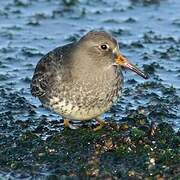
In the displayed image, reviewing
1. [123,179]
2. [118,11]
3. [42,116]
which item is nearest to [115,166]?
[123,179]

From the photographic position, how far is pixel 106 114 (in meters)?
11.3

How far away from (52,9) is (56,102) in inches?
241

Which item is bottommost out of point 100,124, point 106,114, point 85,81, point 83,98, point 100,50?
point 106,114

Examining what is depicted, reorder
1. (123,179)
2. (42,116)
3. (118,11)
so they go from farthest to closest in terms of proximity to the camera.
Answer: (118,11)
(42,116)
(123,179)

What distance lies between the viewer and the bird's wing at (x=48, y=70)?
1033cm

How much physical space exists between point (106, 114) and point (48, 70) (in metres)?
1.31

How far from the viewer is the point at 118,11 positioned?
15.8m

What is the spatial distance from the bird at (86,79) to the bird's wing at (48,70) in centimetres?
2

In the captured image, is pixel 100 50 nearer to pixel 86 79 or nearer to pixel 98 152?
pixel 86 79

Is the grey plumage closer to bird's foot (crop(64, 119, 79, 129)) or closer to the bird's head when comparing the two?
the bird's head

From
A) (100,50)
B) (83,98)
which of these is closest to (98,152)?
(83,98)

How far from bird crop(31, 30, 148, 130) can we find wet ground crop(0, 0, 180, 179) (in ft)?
1.27

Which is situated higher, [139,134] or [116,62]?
[116,62]

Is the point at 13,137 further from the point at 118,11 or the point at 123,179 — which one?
the point at 118,11
